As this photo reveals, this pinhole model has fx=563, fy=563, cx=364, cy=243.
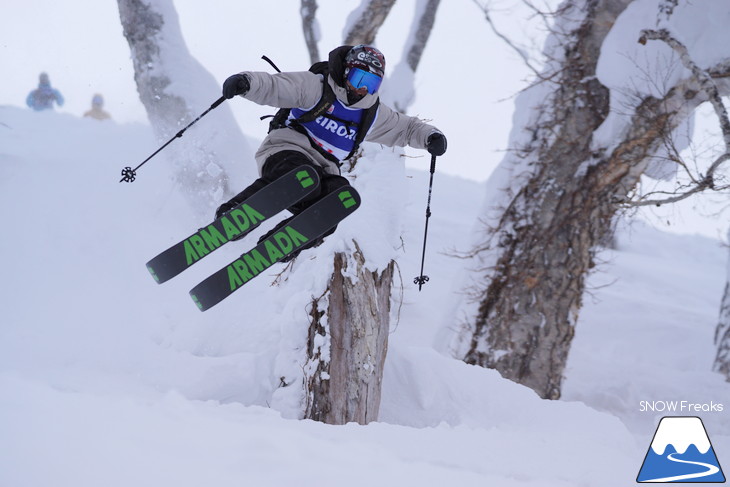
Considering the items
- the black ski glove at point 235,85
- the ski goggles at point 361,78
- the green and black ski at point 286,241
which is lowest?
the green and black ski at point 286,241

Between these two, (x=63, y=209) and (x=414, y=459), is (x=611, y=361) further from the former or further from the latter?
(x=63, y=209)

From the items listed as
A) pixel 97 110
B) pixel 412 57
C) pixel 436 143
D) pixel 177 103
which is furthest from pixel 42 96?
pixel 436 143

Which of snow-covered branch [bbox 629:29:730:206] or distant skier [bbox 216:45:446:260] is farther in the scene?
snow-covered branch [bbox 629:29:730:206]

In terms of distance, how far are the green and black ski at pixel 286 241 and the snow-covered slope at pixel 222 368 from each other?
37 centimetres

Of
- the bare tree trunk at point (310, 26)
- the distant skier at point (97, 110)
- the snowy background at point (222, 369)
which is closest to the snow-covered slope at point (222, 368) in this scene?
the snowy background at point (222, 369)

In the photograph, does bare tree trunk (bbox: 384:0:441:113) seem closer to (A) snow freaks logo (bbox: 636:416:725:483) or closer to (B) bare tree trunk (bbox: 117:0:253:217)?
(B) bare tree trunk (bbox: 117:0:253:217)

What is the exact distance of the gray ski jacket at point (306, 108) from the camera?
11.1ft

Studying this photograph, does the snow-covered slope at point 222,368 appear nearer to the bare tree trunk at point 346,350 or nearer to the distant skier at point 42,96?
the bare tree trunk at point 346,350

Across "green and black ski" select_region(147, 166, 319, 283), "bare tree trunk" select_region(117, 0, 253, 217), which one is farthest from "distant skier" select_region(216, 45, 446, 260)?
"bare tree trunk" select_region(117, 0, 253, 217)

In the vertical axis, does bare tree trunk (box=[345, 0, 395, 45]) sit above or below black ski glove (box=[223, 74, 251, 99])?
above

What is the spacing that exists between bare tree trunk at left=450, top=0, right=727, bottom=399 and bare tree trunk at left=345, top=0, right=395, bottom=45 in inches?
112

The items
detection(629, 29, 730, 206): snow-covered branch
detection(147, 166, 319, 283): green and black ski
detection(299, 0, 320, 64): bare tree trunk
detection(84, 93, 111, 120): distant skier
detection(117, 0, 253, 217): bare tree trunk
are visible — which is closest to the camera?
detection(147, 166, 319, 283): green and black ski

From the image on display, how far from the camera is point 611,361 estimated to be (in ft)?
27.3

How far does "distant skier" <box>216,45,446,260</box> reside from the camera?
3.56 m
